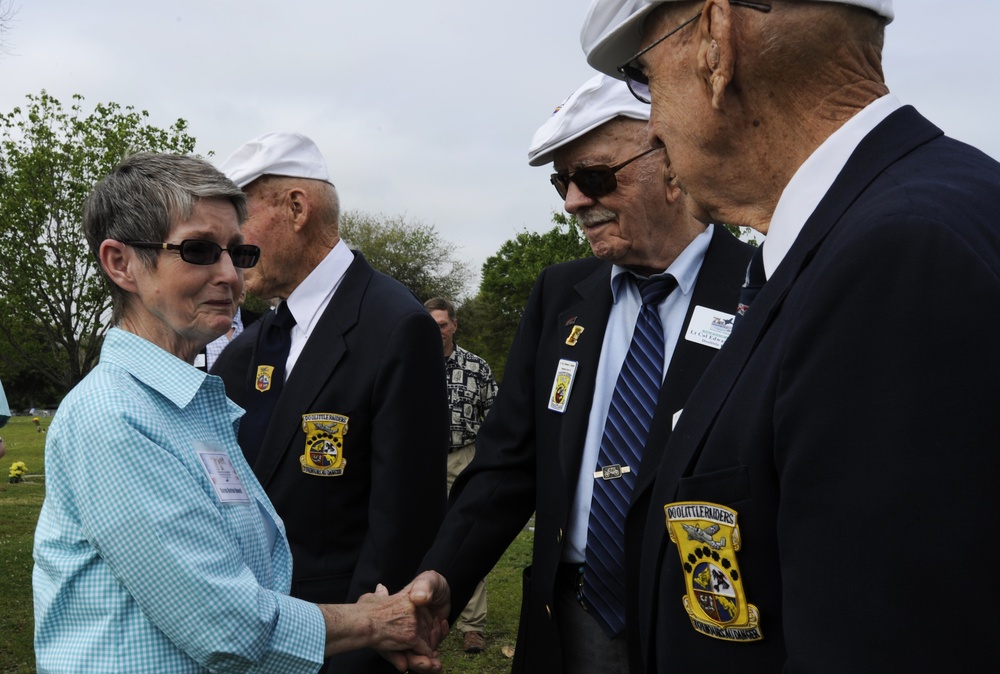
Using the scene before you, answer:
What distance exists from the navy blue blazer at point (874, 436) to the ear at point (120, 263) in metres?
1.88

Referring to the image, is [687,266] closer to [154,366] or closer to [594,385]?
[594,385]

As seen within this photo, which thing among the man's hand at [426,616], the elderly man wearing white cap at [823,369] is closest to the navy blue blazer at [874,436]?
the elderly man wearing white cap at [823,369]

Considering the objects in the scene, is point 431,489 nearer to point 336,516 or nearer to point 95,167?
point 336,516

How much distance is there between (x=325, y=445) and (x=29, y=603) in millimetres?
7188

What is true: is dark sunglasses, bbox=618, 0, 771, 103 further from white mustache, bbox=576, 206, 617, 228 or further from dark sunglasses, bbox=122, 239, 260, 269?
dark sunglasses, bbox=122, 239, 260, 269

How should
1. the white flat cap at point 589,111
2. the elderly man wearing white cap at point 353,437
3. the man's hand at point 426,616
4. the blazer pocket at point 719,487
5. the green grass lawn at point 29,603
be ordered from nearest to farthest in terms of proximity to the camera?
the blazer pocket at point 719,487
the man's hand at point 426,616
the white flat cap at point 589,111
the elderly man wearing white cap at point 353,437
the green grass lawn at point 29,603

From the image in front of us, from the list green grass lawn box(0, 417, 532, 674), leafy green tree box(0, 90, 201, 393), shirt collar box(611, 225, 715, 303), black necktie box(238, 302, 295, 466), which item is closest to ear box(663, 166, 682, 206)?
shirt collar box(611, 225, 715, 303)

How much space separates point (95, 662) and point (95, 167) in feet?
74.8

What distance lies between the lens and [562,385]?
292cm

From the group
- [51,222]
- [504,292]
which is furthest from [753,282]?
[504,292]

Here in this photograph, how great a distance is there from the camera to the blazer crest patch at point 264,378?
12.0 ft

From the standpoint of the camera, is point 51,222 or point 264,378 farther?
point 51,222

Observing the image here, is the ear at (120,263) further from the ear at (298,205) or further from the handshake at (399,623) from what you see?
the ear at (298,205)

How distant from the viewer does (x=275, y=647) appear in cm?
221
